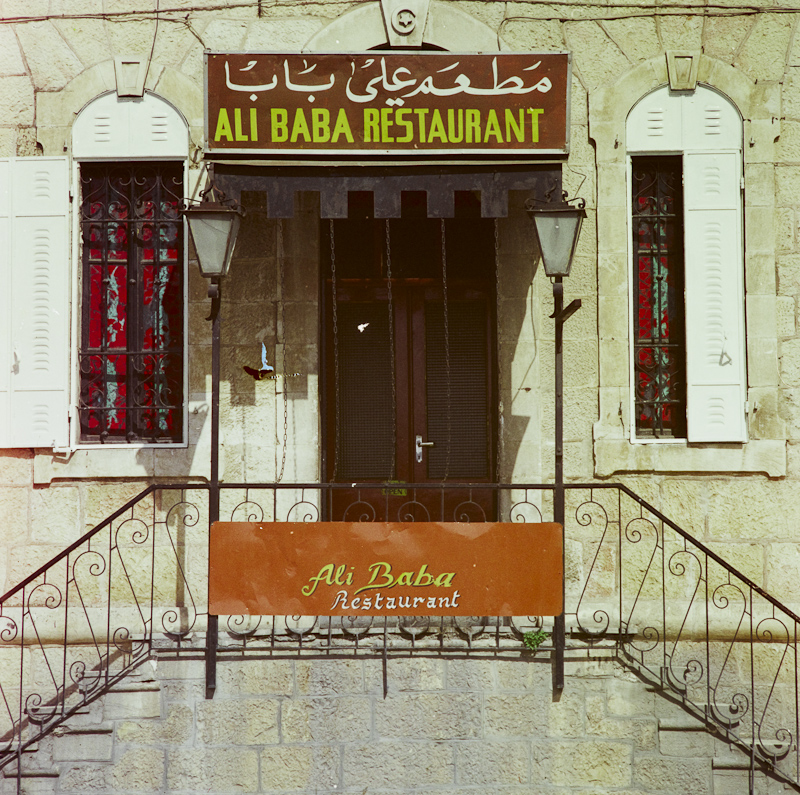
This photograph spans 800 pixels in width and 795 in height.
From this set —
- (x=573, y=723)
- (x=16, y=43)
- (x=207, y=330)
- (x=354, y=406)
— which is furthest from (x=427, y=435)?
(x=16, y=43)

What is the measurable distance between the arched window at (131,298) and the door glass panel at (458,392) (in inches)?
73.5

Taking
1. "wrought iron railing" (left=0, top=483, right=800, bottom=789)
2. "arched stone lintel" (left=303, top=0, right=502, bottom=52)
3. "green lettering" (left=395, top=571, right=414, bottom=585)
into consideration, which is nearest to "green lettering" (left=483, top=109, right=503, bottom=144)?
"arched stone lintel" (left=303, top=0, right=502, bottom=52)

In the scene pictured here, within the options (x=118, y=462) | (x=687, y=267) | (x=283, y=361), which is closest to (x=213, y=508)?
(x=118, y=462)

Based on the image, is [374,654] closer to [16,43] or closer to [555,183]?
[555,183]

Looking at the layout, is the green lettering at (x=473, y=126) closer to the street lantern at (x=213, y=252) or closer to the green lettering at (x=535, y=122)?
the green lettering at (x=535, y=122)

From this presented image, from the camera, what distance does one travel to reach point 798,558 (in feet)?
20.9

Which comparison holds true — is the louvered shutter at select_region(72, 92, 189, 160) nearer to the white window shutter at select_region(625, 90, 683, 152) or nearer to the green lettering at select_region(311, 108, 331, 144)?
the green lettering at select_region(311, 108, 331, 144)

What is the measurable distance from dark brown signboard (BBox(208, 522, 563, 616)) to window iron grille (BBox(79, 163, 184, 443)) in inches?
56.4

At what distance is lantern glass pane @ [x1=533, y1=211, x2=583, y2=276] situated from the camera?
5.58 meters

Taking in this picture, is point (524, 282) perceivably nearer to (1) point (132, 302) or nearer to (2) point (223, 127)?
(2) point (223, 127)

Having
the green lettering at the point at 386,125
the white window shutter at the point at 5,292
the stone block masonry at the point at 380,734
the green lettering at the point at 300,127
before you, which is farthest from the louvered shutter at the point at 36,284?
the green lettering at the point at 386,125

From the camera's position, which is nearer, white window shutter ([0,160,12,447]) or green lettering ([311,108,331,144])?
green lettering ([311,108,331,144])

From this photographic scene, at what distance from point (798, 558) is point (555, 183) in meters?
3.13

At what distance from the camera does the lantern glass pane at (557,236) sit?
18.3 ft
